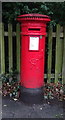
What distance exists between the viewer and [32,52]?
3510 millimetres

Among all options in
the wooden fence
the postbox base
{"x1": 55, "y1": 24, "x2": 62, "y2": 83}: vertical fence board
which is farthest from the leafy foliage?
the postbox base

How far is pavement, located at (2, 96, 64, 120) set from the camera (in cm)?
323

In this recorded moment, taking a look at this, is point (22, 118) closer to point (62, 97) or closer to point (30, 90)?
point (30, 90)

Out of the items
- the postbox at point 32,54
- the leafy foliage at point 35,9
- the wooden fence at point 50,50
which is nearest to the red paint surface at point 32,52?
the postbox at point 32,54

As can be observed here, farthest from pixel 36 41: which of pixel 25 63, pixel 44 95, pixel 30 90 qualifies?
pixel 44 95

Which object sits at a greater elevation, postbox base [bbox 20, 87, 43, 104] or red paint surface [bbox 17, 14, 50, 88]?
red paint surface [bbox 17, 14, 50, 88]

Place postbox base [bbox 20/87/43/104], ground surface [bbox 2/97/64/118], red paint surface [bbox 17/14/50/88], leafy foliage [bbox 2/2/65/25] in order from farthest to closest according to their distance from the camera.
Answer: leafy foliage [bbox 2/2/65/25] < postbox base [bbox 20/87/43/104] < red paint surface [bbox 17/14/50/88] < ground surface [bbox 2/97/64/118]

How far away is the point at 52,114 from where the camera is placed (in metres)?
3.28

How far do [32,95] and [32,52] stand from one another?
2.96 ft

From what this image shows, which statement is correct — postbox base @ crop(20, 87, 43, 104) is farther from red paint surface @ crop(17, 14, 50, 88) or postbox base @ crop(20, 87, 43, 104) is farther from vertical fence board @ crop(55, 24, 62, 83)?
vertical fence board @ crop(55, 24, 62, 83)

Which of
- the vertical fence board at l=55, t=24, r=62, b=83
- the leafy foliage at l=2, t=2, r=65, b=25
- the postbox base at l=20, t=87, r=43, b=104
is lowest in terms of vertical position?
the postbox base at l=20, t=87, r=43, b=104

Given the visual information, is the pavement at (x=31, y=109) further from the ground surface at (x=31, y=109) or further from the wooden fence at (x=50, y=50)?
the wooden fence at (x=50, y=50)

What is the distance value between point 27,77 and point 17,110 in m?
0.69

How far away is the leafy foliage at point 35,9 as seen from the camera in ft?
12.4
